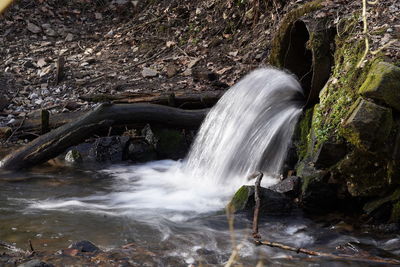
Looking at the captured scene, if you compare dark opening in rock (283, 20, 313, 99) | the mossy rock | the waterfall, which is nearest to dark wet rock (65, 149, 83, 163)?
the waterfall

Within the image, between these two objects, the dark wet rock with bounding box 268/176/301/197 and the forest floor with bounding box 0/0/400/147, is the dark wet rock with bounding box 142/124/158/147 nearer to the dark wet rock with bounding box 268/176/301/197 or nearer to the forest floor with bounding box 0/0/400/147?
the forest floor with bounding box 0/0/400/147

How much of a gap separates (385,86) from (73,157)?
4.72 metres

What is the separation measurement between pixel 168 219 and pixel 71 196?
1.42 metres

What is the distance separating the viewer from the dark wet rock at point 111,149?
7.62 m

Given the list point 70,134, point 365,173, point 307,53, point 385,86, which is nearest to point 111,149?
point 70,134

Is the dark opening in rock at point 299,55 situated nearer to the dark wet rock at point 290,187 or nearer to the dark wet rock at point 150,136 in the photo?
the dark wet rock at point 290,187

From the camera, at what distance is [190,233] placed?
4.75 m

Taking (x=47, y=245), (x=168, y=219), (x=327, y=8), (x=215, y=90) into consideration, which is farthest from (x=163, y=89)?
(x=47, y=245)

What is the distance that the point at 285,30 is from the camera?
701cm

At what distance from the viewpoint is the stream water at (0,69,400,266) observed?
437 centimetres

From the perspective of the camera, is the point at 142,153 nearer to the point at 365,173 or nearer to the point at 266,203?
the point at 266,203

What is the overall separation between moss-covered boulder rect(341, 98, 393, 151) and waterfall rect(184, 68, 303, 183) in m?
1.59

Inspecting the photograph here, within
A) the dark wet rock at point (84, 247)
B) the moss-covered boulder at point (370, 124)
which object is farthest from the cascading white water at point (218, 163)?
the moss-covered boulder at point (370, 124)

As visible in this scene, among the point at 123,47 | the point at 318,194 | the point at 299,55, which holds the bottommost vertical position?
the point at 318,194
